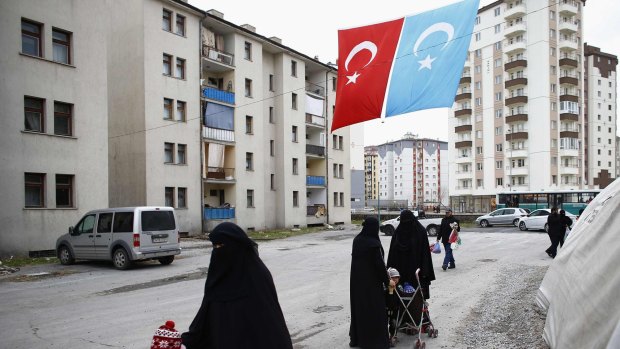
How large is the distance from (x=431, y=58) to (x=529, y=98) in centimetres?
6970

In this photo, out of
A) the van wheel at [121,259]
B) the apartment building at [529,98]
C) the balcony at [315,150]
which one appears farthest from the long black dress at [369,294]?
the apartment building at [529,98]

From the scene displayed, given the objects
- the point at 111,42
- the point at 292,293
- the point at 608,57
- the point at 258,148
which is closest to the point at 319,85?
the point at 258,148

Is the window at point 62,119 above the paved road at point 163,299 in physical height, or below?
above

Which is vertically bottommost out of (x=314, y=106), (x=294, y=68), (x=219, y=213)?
(x=219, y=213)

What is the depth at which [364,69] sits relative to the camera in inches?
307

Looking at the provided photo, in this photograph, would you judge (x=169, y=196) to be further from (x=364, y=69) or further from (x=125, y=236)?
(x=364, y=69)

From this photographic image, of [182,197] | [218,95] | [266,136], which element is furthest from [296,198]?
[182,197]

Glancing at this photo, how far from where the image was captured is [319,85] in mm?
46344

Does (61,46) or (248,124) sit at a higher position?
(61,46)

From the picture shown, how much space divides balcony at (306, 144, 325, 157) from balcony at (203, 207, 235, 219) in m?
11.2

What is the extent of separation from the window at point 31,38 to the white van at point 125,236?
837cm

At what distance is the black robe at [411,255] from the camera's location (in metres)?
7.35

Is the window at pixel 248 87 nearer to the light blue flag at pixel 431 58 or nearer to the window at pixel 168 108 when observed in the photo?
the window at pixel 168 108

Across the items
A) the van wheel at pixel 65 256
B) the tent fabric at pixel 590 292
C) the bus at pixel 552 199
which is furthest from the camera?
the bus at pixel 552 199
